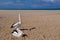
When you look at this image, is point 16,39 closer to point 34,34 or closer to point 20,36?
point 20,36

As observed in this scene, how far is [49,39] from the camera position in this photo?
37.4 feet

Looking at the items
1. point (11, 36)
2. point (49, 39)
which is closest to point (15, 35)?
point (11, 36)

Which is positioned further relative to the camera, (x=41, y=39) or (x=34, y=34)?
(x=34, y=34)

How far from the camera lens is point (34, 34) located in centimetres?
1262

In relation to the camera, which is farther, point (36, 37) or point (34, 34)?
point (34, 34)

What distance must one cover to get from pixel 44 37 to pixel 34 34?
97 centimetres

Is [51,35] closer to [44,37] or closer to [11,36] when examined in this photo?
[44,37]

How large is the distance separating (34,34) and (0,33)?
2091 millimetres

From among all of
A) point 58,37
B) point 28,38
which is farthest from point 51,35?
point 28,38

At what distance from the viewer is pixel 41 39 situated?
11359mm

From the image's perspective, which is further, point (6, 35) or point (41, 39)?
point (6, 35)

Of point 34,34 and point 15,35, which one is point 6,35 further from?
point 34,34

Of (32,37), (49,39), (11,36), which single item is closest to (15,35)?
(11,36)

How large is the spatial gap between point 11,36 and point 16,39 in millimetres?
710
